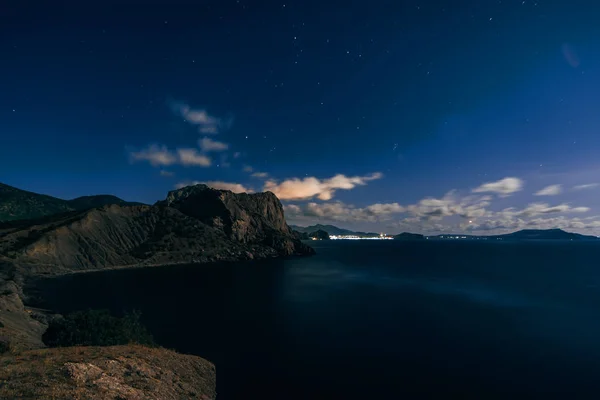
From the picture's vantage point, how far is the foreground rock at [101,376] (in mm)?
16234

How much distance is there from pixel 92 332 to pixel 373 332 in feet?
137

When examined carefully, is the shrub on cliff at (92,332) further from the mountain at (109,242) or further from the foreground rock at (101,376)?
the mountain at (109,242)

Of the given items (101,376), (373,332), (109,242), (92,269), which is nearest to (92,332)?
(101,376)

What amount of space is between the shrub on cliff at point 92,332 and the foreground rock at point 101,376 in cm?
489

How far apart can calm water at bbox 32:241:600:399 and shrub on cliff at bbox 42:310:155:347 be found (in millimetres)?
9213

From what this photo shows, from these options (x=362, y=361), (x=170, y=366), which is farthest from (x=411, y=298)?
(x=170, y=366)

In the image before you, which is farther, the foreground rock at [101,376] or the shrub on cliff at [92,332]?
the shrub on cliff at [92,332]

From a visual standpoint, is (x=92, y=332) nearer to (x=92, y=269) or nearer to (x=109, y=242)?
(x=92, y=269)

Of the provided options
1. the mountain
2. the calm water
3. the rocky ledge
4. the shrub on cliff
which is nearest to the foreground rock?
the rocky ledge

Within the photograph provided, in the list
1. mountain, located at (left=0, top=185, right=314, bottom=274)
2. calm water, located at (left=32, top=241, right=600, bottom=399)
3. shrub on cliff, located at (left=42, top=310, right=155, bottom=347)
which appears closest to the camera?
shrub on cliff, located at (left=42, top=310, right=155, bottom=347)

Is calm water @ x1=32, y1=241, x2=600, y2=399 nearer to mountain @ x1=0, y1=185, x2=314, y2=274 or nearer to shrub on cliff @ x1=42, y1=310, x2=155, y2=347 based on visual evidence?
shrub on cliff @ x1=42, y1=310, x2=155, y2=347

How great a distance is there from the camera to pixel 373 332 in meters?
48.4

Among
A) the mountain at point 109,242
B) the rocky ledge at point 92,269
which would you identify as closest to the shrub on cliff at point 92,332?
the rocky ledge at point 92,269

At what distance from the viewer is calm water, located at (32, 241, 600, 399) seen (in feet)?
103
